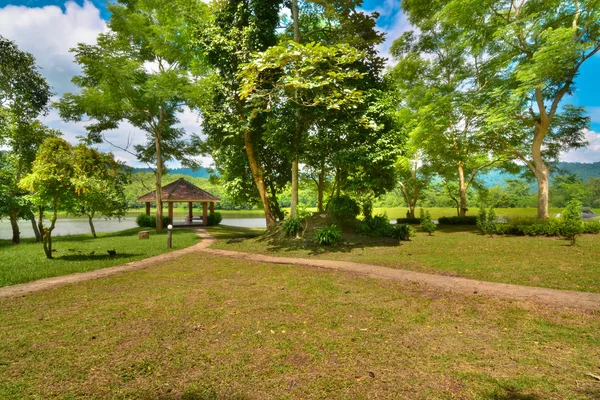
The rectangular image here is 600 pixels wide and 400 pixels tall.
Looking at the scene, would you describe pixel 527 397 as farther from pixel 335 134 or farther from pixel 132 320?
pixel 335 134

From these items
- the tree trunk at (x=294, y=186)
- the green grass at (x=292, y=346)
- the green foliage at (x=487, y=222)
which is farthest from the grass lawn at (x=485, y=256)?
the green grass at (x=292, y=346)

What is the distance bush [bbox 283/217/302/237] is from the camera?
41.8 feet

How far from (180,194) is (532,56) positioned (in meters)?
26.3

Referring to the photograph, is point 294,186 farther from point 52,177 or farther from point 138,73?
point 138,73

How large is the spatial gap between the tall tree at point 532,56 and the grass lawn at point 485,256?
6083 millimetres

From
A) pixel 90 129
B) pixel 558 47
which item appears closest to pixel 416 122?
pixel 558 47

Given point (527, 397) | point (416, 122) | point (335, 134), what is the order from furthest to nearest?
point (416, 122), point (335, 134), point (527, 397)

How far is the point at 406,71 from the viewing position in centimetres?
2094

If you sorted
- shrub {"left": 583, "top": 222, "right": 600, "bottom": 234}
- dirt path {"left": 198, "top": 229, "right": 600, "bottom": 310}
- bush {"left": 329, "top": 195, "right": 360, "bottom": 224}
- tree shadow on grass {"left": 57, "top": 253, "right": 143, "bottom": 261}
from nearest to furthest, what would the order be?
dirt path {"left": 198, "top": 229, "right": 600, "bottom": 310} < tree shadow on grass {"left": 57, "top": 253, "right": 143, "bottom": 261} < shrub {"left": 583, "top": 222, "right": 600, "bottom": 234} < bush {"left": 329, "top": 195, "right": 360, "bottom": 224}

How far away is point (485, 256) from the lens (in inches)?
352

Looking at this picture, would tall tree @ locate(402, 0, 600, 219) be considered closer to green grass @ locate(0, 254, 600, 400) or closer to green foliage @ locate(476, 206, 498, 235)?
green foliage @ locate(476, 206, 498, 235)

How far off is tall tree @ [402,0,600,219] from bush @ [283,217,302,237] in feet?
34.0

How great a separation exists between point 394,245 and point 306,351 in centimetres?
936

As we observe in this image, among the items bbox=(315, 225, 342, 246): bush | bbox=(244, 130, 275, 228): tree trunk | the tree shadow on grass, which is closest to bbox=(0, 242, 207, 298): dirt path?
the tree shadow on grass
